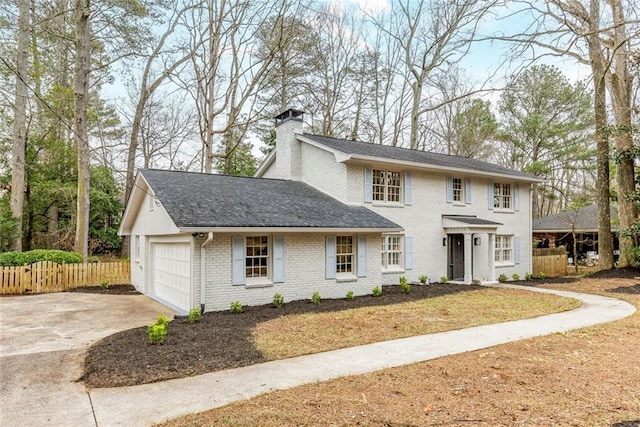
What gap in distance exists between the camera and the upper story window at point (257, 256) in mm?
11594

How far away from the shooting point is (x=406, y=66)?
27938mm

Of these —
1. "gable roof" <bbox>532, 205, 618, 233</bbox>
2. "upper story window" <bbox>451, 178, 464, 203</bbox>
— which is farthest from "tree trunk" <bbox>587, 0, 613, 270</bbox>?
"upper story window" <bbox>451, 178, 464, 203</bbox>

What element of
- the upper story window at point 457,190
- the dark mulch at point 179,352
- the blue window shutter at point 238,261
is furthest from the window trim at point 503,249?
the blue window shutter at point 238,261

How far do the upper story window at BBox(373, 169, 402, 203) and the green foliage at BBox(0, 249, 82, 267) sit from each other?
471 inches

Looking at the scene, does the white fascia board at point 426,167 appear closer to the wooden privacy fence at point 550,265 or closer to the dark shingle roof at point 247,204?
the dark shingle roof at point 247,204

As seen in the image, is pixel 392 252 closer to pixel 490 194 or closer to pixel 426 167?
pixel 426 167

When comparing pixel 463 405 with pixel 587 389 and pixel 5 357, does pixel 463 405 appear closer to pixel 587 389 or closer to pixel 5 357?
pixel 587 389

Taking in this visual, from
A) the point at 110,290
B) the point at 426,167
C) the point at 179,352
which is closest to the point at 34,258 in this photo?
the point at 110,290

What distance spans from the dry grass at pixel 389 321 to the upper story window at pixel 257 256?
2.23 m

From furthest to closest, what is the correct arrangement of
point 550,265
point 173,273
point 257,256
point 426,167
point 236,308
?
point 550,265 → point 426,167 → point 173,273 → point 257,256 → point 236,308

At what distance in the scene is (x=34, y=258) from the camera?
14.8m

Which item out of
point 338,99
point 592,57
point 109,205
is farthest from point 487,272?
point 109,205

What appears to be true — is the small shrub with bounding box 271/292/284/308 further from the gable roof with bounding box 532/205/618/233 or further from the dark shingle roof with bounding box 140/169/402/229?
the gable roof with bounding box 532/205/618/233

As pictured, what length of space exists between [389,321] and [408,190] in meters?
7.93
